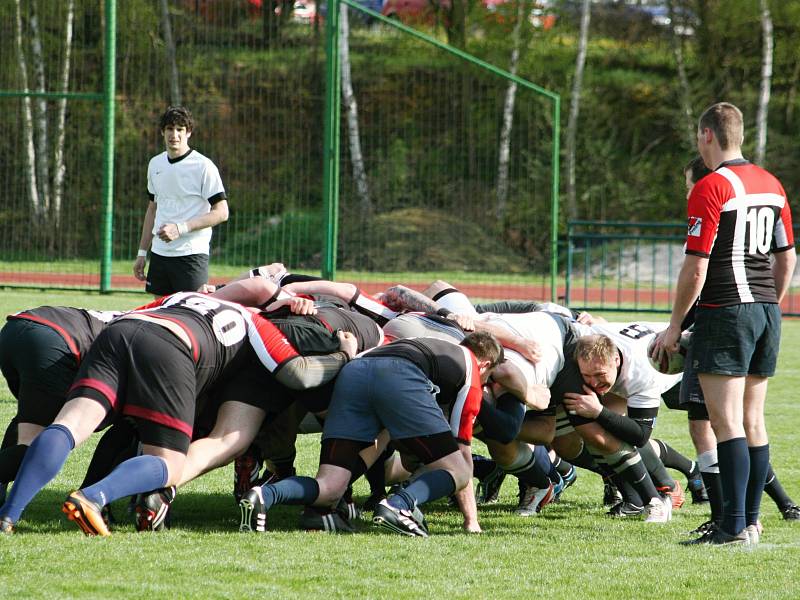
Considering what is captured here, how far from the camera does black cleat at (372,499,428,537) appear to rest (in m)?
4.66

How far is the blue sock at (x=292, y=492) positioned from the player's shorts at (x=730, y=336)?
1664mm

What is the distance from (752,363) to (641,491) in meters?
0.96

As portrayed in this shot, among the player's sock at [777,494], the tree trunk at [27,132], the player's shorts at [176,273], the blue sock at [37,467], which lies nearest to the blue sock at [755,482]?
the player's sock at [777,494]

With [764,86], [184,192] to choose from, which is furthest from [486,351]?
[764,86]

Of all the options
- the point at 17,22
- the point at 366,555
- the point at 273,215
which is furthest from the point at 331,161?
the point at 366,555

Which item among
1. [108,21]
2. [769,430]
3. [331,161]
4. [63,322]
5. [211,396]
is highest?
[108,21]

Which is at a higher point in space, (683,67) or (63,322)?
(683,67)

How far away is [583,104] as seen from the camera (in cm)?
3050

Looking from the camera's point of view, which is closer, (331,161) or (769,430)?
(769,430)

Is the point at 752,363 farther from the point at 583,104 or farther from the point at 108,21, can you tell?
the point at 583,104

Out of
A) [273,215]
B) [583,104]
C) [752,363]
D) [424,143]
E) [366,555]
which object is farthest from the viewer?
[583,104]

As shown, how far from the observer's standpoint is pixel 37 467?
4355mm

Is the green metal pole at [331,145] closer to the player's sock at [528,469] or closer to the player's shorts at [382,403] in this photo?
the player's sock at [528,469]

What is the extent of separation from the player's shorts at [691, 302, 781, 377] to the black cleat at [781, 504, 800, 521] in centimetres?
102
